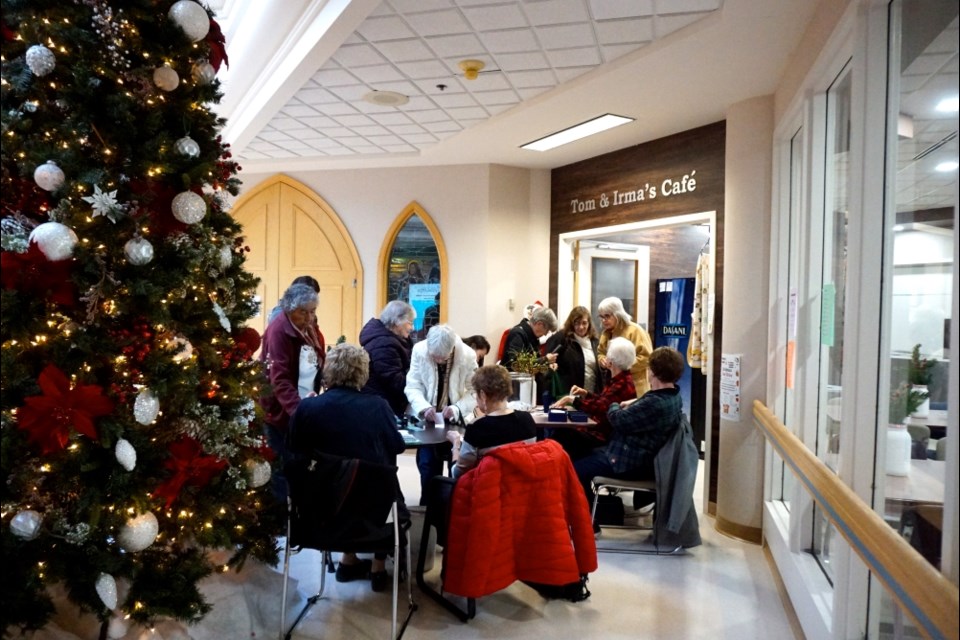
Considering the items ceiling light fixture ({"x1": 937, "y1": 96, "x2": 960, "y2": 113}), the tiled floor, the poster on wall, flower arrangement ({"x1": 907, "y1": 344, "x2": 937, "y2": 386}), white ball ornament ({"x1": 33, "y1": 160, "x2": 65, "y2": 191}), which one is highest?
ceiling light fixture ({"x1": 937, "y1": 96, "x2": 960, "y2": 113})

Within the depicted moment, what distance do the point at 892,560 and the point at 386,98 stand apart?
3812mm

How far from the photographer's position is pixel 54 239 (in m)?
1.73

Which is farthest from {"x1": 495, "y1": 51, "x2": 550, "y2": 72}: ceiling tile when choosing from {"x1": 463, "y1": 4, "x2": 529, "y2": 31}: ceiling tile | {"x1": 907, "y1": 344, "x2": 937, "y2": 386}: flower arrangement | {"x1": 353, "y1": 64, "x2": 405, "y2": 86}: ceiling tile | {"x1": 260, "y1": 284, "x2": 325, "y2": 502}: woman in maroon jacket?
{"x1": 907, "y1": 344, "x2": 937, "y2": 386}: flower arrangement

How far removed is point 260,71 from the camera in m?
4.19

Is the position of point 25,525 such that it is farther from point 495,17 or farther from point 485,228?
point 485,228

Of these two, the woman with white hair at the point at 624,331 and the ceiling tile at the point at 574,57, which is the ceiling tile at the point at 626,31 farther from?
the woman with white hair at the point at 624,331

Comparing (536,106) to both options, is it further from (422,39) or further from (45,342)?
(45,342)

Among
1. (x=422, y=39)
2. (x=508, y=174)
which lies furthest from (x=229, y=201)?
(x=508, y=174)

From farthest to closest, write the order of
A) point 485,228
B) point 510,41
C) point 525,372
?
point 485,228, point 525,372, point 510,41

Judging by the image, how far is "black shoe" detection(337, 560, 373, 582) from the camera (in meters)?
3.16

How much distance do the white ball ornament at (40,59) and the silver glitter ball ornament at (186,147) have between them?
0.38 m

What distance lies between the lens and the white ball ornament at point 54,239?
68.0 inches

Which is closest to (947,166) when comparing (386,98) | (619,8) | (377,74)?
(619,8)

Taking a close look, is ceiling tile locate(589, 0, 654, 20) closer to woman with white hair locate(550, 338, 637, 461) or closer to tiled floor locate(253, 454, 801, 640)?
woman with white hair locate(550, 338, 637, 461)
